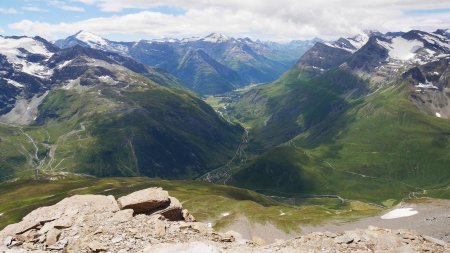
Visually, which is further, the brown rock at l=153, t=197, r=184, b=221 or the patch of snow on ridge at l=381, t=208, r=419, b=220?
the patch of snow on ridge at l=381, t=208, r=419, b=220

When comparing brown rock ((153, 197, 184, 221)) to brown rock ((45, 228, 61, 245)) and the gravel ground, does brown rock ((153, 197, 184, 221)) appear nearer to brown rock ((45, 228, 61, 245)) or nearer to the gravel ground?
brown rock ((45, 228, 61, 245))

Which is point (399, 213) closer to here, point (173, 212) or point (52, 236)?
point (173, 212)

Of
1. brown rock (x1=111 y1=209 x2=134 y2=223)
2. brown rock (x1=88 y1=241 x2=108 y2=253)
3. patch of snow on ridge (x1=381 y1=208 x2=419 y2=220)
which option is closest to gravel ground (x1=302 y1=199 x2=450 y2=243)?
patch of snow on ridge (x1=381 y1=208 x2=419 y2=220)

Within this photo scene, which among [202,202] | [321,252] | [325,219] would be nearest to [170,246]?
[321,252]

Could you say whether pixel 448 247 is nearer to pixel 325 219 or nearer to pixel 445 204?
pixel 445 204

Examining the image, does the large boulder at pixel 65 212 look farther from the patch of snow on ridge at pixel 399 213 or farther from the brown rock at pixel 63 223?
the patch of snow on ridge at pixel 399 213

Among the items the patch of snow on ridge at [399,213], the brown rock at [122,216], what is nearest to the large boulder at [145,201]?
the brown rock at [122,216]
